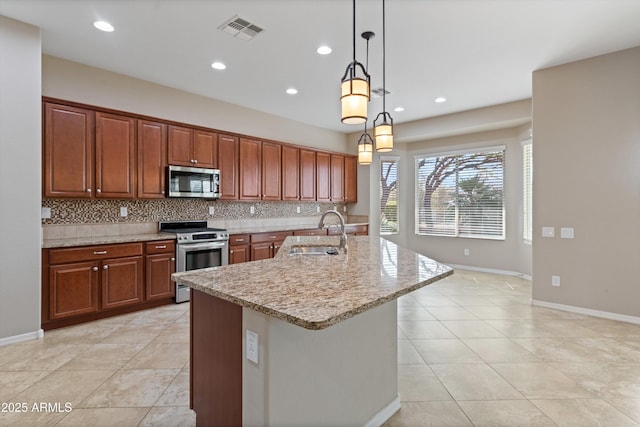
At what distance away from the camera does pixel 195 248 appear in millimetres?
4207

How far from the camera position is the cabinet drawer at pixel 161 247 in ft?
12.6

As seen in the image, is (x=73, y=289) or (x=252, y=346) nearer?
(x=252, y=346)

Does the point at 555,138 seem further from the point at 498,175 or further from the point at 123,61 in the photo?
the point at 123,61

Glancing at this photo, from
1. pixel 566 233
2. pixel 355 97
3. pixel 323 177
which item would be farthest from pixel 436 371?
pixel 323 177

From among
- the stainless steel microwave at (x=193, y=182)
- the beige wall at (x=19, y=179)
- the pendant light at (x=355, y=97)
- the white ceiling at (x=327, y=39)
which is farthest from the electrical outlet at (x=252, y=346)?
the stainless steel microwave at (x=193, y=182)

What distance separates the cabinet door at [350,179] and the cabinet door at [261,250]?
8.00 ft

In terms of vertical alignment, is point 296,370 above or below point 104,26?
below

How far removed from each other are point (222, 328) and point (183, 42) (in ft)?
9.91

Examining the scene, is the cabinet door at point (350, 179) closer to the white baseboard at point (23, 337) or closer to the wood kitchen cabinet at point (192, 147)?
the wood kitchen cabinet at point (192, 147)

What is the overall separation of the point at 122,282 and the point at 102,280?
0.67ft

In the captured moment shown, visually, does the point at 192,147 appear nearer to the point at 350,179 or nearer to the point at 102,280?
the point at 102,280

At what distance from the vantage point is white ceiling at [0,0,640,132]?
8.89 ft

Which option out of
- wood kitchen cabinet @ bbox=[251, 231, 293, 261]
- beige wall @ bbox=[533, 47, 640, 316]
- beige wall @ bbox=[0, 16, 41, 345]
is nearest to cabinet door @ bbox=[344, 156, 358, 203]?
wood kitchen cabinet @ bbox=[251, 231, 293, 261]

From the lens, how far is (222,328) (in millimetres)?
1490
